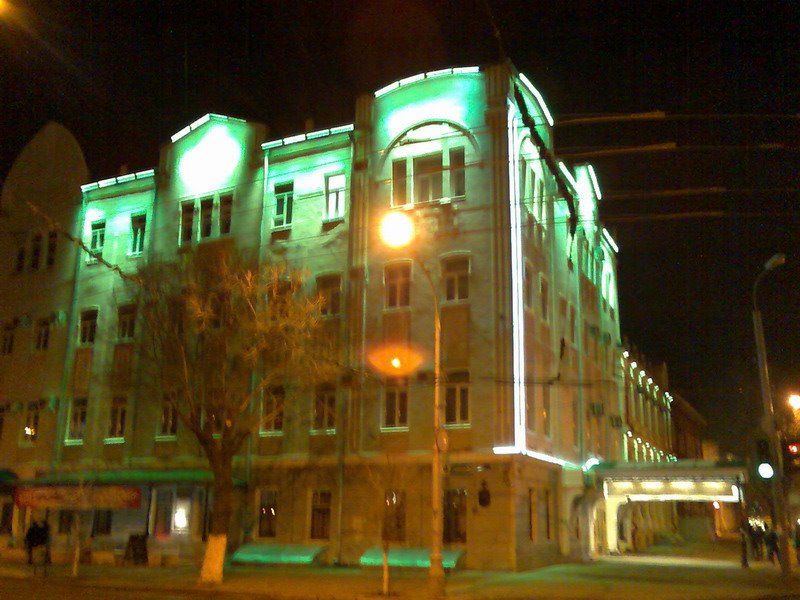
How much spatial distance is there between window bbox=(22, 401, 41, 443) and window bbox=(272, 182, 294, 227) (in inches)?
555

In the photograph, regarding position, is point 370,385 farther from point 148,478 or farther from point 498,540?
point 148,478

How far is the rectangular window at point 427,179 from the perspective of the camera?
98.1 ft

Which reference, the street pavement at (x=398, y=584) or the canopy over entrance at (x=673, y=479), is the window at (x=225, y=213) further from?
the canopy over entrance at (x=673, y=479)

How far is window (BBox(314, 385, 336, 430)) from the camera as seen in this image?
29797 mm

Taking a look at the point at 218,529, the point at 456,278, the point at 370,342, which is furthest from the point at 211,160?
the point at 218,529

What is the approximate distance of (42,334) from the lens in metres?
37.9

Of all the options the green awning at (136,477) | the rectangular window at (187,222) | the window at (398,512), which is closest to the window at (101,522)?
the green awning at (136,477)

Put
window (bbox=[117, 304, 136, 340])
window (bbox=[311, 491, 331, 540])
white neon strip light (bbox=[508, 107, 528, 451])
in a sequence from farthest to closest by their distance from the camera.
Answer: window (bbox=[117, 304, 136, 340]), window (bbox=[311, 491, 331, 540]), white neon strip light (bbox=[508, 107, 528, 451])

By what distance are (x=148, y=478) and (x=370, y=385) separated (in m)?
8.78

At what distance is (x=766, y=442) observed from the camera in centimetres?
2311

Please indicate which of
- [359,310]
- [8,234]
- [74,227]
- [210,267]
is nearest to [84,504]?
[210,267]

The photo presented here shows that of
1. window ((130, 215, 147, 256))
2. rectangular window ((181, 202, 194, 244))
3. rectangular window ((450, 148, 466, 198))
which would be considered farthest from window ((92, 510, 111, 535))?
rectangular window ((450, 148, 466, 198))

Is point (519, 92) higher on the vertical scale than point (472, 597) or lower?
higher

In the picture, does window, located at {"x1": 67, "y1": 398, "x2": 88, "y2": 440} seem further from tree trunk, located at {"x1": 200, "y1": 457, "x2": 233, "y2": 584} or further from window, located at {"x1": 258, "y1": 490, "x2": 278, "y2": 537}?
tree trunk, located at {"x1": 200, "y1": 457, "x2": 233, "y2": 584}
